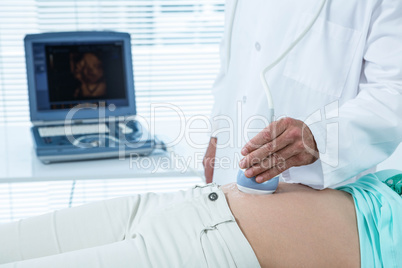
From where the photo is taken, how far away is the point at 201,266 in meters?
0.86

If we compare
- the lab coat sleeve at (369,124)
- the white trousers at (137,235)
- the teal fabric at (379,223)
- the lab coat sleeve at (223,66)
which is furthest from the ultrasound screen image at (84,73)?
the teal fabric at (379,223)

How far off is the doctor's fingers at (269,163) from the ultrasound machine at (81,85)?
0.68 meters

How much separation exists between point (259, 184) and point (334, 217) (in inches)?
6.5

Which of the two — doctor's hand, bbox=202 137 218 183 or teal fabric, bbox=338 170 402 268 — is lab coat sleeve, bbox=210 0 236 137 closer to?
doctor's hand, bbox=202 137 218 183

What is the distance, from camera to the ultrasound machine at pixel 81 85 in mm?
1692

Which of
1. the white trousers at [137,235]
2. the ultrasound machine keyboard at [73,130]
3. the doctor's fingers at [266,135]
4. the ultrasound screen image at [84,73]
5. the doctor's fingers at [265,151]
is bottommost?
the white trousers at [137,235]

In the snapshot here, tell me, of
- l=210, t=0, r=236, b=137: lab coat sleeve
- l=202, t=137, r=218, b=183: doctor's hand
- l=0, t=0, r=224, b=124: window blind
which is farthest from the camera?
l=0, t=0, r=224, b=124: window blind

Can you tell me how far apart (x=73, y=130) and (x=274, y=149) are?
2.96 ft

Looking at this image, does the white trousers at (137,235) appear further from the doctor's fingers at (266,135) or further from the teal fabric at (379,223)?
the teal fabric at (379,223)

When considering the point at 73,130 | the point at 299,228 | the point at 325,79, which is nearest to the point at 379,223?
the point at 299,228

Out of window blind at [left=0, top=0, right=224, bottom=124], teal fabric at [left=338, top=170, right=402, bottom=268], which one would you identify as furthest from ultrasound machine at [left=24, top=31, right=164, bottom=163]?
teal fabric at [left=338, top=170, right=402, bottom=268]

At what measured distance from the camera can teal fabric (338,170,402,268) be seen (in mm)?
935

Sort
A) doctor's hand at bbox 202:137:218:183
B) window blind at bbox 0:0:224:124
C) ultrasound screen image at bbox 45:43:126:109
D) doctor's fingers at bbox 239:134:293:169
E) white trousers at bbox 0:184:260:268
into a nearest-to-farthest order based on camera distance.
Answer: white trousers at bbox 0:184:260:268, doctor's fingers at bbox 239:134:293:169, doctor's hand at bbox 202:137:218:183, ultrasound screen image at bbox 45:43:126:109, window blind at bbox 0:0:224:124

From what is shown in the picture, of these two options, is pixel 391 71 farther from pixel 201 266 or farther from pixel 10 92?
pixel 10 92
